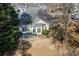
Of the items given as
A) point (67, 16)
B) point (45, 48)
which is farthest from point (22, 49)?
point (67, 16)

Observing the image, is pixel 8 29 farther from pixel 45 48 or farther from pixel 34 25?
pixel 45 48

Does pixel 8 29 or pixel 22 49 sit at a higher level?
pixel 8 29

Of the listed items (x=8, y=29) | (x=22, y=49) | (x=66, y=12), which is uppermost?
(x=66, y=12)

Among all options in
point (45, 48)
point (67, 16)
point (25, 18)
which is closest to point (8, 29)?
point (25, 18)

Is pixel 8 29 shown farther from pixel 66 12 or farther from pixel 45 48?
pixel 66 12

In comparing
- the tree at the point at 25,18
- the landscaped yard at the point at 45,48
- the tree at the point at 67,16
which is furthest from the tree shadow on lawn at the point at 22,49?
the tree at the point at 67,16

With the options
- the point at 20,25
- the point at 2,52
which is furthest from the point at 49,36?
the point at 2,52

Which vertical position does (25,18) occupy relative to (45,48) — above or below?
above

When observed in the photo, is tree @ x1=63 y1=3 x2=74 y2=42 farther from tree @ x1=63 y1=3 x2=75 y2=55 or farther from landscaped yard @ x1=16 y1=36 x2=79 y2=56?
landscaped yard @ x1=16 y1=36 x2=79 y2=56
